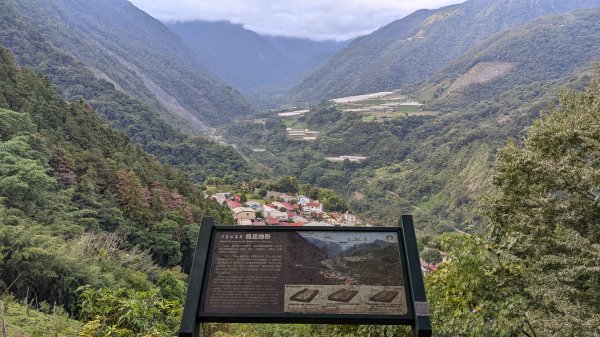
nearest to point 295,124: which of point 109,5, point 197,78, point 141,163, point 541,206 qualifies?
point 197,78

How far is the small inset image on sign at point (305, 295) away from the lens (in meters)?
3.13

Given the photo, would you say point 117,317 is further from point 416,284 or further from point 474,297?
point 474,297

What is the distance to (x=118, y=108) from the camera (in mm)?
56656

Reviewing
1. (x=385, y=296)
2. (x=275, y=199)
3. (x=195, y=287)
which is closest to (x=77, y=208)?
(x=195, y=287)

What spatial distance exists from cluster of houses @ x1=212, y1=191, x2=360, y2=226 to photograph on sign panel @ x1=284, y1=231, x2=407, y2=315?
81.9ft

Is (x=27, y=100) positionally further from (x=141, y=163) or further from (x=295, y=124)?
(x=295, y=124)

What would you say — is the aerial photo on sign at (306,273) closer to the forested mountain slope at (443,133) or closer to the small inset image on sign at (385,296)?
the small inset image on sign at (385,296)

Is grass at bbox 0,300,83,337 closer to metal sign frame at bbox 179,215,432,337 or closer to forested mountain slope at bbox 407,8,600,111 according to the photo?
metal sign frame at bbox 179,215,432,337

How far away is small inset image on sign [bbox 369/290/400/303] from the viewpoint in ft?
10.3

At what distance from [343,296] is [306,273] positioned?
320mm

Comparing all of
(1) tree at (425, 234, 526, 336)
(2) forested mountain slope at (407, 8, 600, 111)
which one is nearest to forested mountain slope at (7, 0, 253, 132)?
(2) forested mountain slope at (407, 8, 600, 111)

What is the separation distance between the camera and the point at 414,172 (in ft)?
216

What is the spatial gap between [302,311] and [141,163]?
25.5 metres

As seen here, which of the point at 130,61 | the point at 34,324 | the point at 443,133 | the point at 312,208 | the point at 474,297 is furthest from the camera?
the point at 130,61
